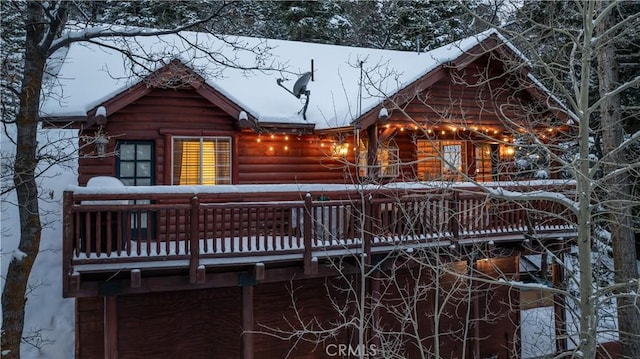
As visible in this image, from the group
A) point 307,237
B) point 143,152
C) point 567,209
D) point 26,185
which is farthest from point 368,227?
point 26,185

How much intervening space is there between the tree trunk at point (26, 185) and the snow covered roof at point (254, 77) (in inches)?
49.8

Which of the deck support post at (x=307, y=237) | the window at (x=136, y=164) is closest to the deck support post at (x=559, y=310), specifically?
the deck support post at (x=307, y=237)

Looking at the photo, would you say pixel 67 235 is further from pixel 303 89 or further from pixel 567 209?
pixel 567 209

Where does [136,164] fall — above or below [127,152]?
below

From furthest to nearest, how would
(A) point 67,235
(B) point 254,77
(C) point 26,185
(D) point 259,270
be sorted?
1. (B) point 254,77
2. (D) point 259,270
3. (C) point 26,185
4. (A) point 67,235

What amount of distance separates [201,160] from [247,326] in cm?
387

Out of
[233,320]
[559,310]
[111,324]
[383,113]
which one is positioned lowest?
[559,310]

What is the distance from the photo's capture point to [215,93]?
8.95m

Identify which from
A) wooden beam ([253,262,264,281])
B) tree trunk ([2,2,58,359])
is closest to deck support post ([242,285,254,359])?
wooden beam ([253,262,264,281])

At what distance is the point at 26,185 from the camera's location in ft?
20.4

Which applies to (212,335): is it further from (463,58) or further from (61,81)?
(463,58)

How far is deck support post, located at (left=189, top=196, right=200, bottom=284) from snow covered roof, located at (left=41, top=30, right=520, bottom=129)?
2.44 meters

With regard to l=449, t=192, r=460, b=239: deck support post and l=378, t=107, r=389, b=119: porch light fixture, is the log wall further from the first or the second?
l=449, t=192, r=460, b=239: deck support post

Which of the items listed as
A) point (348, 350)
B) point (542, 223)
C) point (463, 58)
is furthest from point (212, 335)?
point (463, 58)
